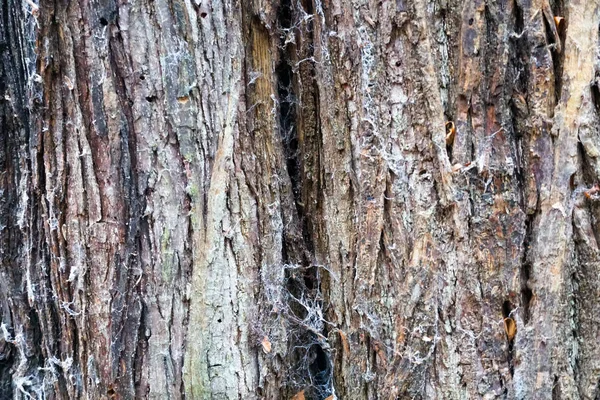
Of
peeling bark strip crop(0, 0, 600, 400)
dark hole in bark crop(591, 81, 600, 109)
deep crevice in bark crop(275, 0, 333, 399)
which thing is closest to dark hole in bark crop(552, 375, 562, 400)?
peeling bark strip crop(0, 0, 600, 400)

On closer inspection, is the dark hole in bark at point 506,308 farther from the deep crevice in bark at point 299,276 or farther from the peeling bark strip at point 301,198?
the deep crevice in bark at point 299,276

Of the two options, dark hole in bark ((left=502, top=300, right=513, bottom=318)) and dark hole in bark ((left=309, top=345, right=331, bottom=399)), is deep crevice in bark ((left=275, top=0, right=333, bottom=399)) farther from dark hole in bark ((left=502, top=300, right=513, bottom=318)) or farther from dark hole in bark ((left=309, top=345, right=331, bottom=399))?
dark hole in bark ((left=502, top=300, right=513, bottom=318))

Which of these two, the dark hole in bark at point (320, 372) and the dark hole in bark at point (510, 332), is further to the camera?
the dark hole in bark at point (320, 372)

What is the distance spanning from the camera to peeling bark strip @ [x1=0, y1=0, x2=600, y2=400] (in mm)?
1311

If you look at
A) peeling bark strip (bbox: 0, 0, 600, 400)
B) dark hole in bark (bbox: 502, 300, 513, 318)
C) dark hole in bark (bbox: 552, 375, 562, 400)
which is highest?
peeling bark strip (bbox: 0, 0, 600, 400)

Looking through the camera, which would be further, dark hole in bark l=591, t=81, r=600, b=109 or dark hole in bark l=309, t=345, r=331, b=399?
dark hole in bark l=309, t=345, r=331, b=399

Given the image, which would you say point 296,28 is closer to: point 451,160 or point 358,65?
point 358,65

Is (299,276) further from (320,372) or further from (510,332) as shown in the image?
(510,332)

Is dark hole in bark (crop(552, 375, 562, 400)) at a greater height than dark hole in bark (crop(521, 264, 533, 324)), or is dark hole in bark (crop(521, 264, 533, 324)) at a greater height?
dark hole in bark (crop(521, 264, 533, 324))

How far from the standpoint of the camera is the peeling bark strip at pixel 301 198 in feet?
4.30

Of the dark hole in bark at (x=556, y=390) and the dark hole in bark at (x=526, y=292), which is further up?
the dark hole in bark at (x=526, y=292)

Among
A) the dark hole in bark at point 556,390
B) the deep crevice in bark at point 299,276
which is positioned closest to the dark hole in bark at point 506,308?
the dark hole in bark at point 556,390

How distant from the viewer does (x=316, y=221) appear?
150 centimetres

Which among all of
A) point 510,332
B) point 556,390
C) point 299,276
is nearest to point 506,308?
point 510,332
